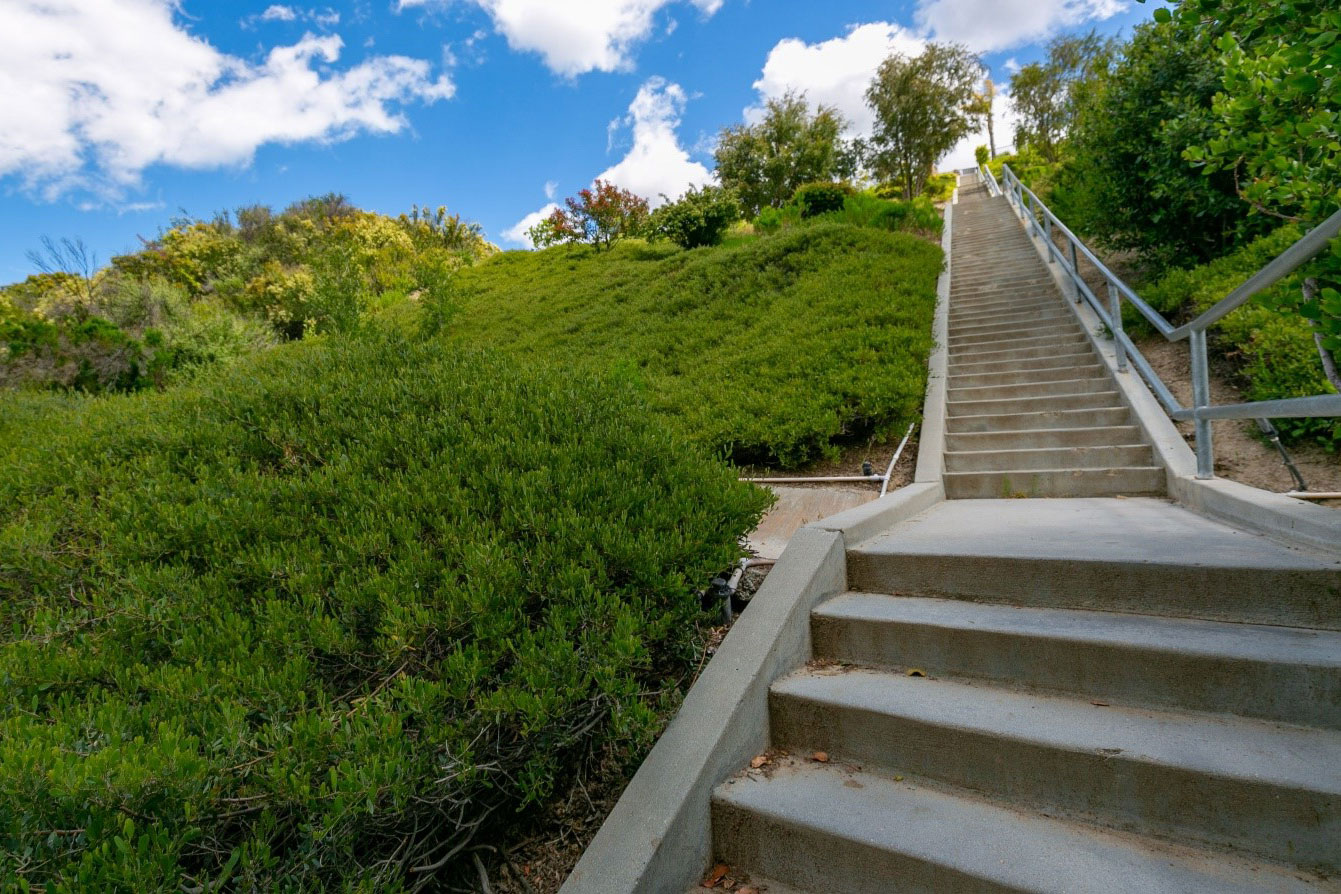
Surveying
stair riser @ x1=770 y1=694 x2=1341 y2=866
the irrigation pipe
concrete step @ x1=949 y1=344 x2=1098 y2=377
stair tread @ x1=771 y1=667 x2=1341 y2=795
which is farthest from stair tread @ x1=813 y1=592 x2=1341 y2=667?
concrete step @ x1=949 y1=344 x2=1098 y2=377

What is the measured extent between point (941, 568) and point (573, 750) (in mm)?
1740

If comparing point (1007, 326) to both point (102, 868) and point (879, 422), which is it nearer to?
point (879, 422)

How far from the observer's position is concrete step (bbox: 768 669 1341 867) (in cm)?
157

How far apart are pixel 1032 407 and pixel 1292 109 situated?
126 inches

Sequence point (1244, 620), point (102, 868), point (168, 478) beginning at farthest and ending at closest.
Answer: point (168, 478), point (1244, 620), point (102, 868)

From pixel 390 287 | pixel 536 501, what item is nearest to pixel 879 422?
pixel 536 501

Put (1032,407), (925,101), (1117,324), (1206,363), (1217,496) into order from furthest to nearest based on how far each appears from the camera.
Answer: (925,101) → (1032,407) → (1117,324) → (1206,363) → (1217,496)

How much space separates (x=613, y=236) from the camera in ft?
72.2

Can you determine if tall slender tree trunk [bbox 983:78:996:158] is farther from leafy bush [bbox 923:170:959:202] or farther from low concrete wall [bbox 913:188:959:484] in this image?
low concrete wall [bbox 913:188:959:484]

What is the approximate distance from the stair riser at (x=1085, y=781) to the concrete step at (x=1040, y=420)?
14.0 ft

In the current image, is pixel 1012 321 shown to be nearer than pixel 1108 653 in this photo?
No

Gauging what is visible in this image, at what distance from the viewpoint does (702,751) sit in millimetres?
1959

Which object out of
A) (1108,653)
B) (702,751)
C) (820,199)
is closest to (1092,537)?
(1108,653)

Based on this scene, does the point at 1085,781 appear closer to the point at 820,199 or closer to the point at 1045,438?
the point at 1045,438
